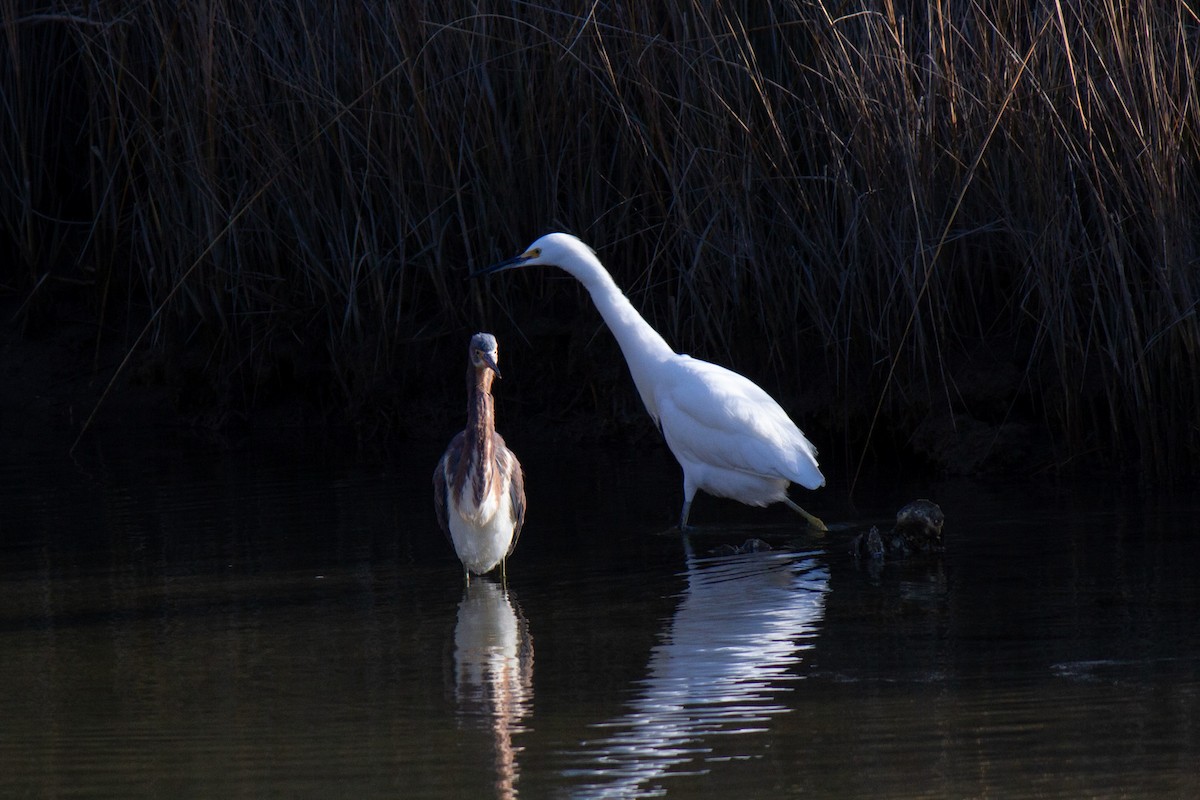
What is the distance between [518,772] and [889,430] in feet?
14.9

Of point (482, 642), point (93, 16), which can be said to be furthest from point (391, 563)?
point (93, 16)

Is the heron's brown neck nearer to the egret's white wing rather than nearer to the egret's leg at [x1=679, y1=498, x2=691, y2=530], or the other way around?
the egret's leg at [x1=679, y1=498, x2=691, y2=530]

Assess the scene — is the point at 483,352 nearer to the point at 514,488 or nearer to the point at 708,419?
the point at 514,488

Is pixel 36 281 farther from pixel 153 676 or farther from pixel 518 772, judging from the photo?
pixel 518 772

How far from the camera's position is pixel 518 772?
3.55m

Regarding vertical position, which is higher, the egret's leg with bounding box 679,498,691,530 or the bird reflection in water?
the egret's leg with bounding box 679,498,691,530

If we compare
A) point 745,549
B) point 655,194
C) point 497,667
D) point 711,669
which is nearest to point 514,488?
point 745,549

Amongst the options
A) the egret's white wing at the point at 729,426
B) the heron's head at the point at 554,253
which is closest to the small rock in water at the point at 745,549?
the egret's white wing at the point at 729,426

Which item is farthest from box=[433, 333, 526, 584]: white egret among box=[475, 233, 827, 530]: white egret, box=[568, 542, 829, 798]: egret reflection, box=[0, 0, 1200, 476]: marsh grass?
box=[0, 0, 1200, 476]: marsh grass

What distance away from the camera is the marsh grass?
261 inches

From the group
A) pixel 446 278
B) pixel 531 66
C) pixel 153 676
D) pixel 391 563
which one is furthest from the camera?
pixel 446 278

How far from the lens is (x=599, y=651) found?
183 inches

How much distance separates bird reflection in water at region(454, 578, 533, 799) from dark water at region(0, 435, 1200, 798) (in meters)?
0.01

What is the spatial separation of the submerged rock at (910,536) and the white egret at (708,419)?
554 mm
